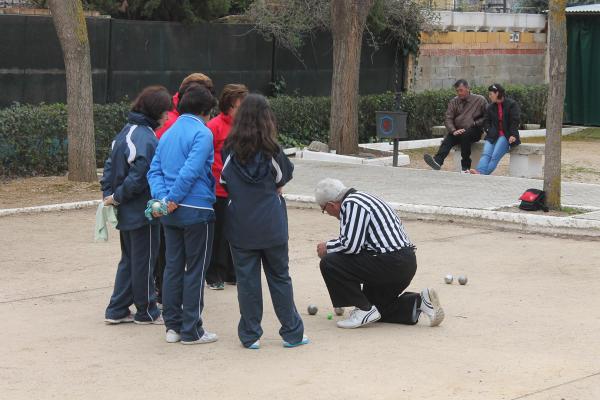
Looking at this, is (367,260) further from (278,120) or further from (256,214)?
(278,120)

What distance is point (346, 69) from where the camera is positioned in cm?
1805

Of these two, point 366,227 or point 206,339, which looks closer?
point 206,339

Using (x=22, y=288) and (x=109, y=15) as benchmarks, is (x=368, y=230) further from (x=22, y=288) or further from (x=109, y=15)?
(x=109, y=15)

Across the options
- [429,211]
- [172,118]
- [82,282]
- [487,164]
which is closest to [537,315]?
[172,118]

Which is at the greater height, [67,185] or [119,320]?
[67,185]

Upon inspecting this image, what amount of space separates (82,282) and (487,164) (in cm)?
820

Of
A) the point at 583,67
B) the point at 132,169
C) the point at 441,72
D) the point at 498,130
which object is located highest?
the point at 583,67

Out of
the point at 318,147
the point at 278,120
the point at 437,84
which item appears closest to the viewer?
the point at 318,147

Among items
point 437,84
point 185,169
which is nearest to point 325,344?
point 185,169

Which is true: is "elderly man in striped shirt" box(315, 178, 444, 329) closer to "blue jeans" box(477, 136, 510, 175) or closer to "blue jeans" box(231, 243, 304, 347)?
"blue jeans" box(231, 243, 304, 347)

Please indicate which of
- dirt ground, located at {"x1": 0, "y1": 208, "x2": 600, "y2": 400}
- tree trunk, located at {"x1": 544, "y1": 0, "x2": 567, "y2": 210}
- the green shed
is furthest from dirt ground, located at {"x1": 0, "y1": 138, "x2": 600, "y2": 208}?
the green shed

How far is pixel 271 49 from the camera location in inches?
790

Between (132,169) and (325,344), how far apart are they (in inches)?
68.2

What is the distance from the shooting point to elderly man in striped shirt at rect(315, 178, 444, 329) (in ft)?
23.5
